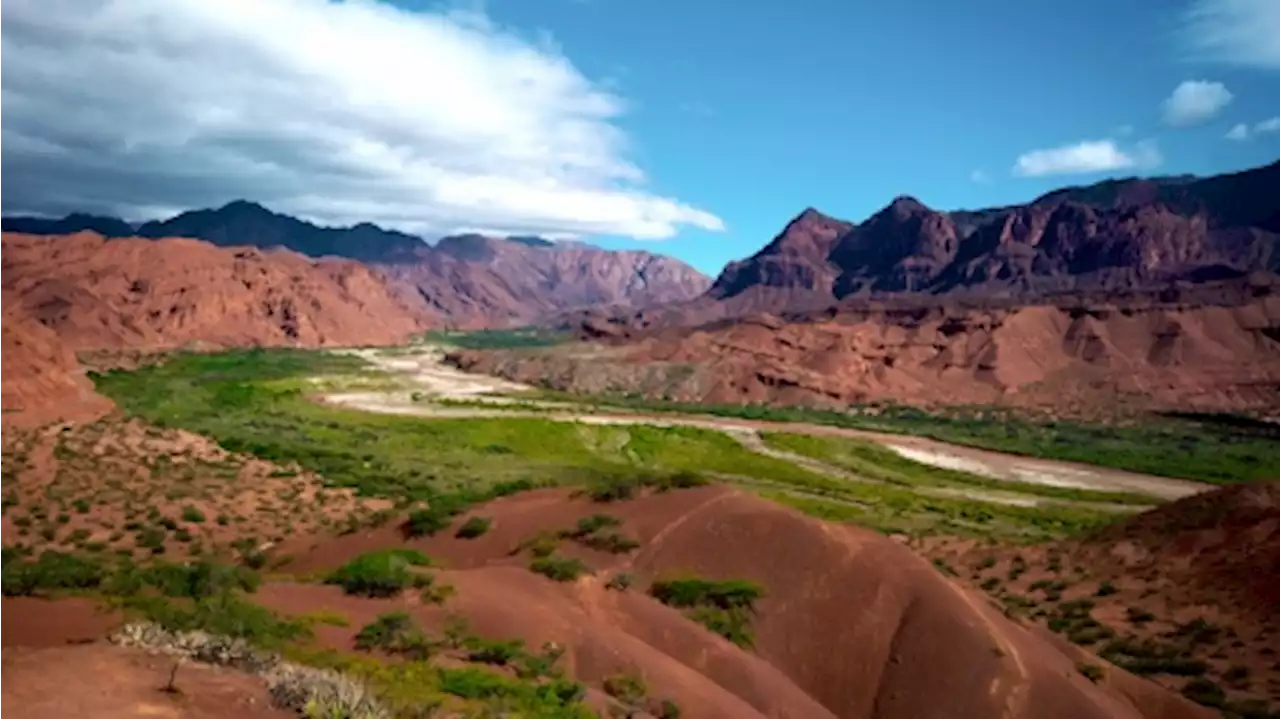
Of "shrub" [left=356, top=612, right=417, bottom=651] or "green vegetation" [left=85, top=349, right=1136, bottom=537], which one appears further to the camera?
"green vegetation" [left=85, top=349, right=1136, bottom=537]

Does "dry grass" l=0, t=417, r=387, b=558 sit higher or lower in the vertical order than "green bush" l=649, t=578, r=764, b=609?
lower

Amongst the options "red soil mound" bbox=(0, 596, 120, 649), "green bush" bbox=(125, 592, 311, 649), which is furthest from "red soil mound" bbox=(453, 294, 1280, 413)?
"red soil mound" bbox=(0, 596, 120, 649)

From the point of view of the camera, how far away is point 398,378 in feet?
A: 389

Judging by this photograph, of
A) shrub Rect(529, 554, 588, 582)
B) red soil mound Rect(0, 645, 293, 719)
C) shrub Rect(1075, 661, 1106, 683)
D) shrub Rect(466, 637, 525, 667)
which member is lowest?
shrub Rect(1075, 661, 1106, 683)

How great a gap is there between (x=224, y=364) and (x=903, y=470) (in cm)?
9265

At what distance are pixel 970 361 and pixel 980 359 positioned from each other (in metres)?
1.42

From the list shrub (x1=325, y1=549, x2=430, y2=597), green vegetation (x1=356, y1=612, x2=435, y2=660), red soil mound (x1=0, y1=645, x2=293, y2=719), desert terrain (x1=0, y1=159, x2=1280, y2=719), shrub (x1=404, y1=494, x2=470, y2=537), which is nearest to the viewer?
red soil mound (x1=0, y1=645, x2=293, y2=719)

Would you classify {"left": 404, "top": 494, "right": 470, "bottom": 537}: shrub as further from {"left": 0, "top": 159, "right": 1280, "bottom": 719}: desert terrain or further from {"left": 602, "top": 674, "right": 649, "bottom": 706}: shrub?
{"left": 602, "top": 674, "right": 649, "bottom": 706}: shrub

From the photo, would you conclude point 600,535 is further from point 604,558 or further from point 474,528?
point 474,528

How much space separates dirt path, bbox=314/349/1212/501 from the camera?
65688 millimetres

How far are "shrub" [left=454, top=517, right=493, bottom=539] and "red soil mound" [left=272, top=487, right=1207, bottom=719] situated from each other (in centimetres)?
260

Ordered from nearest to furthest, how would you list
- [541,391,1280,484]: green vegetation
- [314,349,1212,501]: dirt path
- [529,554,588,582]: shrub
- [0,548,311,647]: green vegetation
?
[0,548,311,647]: green vegetation
[529,554,588,582]: shrub
[314,349,1212,501]: dirt path
[541,391,1280,484]: green vegetation

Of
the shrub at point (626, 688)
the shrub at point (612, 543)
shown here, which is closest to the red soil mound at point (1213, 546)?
the shrub at point (612, 543)

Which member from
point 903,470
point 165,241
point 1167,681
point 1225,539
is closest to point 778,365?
point 903,470
